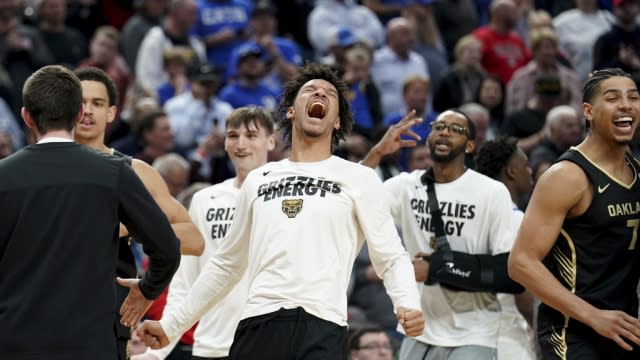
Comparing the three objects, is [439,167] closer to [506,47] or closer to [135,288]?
[135,288]

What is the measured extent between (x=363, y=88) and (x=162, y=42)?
271cm

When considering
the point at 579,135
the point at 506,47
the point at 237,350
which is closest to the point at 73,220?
the point at 237,350

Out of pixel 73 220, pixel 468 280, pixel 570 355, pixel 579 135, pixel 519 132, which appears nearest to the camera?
pixel 73 220

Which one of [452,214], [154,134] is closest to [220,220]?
[452,214]

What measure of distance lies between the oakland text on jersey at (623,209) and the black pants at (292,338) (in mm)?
1690

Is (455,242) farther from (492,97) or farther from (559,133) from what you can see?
(492,97)

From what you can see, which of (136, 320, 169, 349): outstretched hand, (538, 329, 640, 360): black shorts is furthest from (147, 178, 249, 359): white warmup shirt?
(538, 329, 640, 360): black shorts

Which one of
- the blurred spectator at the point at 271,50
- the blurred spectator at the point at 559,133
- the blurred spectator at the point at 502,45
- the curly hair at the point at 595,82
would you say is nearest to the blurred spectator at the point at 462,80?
the blurred spectator at the point at 502,45

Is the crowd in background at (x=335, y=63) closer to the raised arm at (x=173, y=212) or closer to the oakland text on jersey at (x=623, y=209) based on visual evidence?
the raised arm at (x=173, y=212)

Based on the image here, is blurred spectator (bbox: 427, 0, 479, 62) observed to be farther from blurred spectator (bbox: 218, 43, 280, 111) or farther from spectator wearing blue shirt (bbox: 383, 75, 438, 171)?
blurred spectator (bbox: 218, 43, 280, 111)

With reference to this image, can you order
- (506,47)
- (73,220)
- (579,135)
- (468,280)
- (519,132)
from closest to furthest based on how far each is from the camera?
(73,220) < (468,280) < (579,135) < (519,132) < (506,47)

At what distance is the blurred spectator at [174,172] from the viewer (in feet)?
40.1

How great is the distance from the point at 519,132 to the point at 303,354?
813 centimetres

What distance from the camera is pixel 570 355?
6707 millimetres
